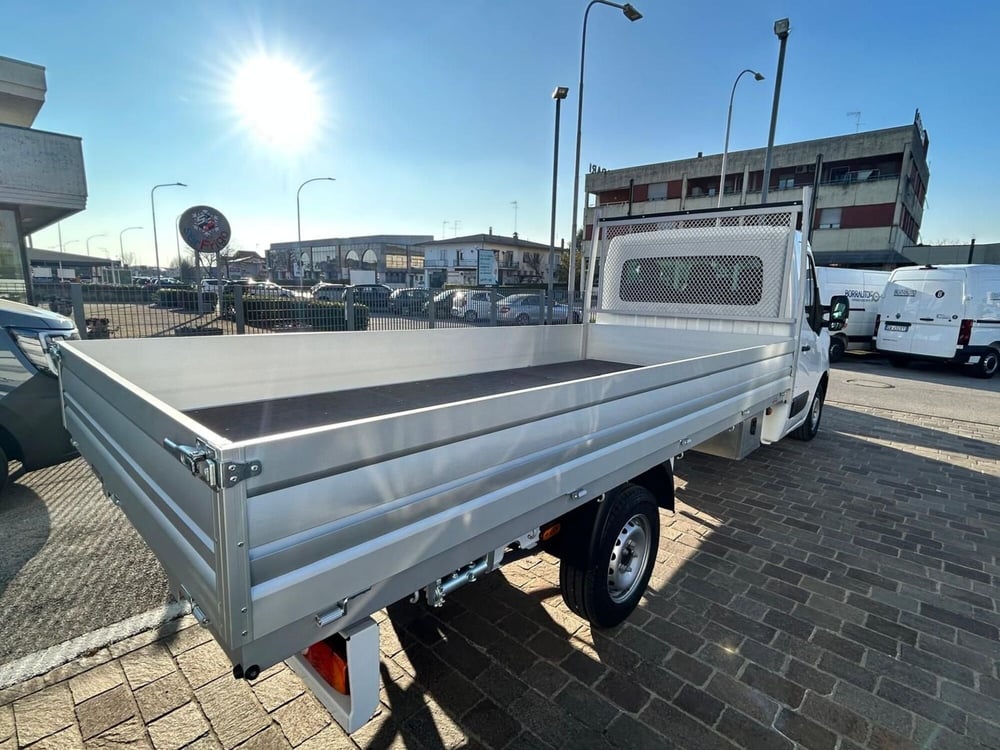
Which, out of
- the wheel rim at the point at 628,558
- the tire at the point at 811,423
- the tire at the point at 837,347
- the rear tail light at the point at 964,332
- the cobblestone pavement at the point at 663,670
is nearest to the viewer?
the cobblestone pavement at the point at 663,670

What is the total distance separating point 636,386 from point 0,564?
158 inches

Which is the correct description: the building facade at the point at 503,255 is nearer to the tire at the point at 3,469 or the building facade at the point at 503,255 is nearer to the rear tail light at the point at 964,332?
the rear tail light at the point at 964,332

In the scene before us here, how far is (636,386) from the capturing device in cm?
242

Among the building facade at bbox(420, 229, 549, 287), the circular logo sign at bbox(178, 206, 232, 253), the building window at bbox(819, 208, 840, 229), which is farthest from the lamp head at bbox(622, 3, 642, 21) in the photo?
the building facade at bbox(420, 229, 549, 287)

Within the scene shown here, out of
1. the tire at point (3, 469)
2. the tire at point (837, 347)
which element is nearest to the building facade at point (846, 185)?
the tire at point (837, 347)

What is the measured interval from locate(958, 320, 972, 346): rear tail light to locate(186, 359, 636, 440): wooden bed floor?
12.3 metres

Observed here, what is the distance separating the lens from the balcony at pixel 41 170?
10.7 m

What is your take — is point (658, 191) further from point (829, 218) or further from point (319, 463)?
point (319, 463)

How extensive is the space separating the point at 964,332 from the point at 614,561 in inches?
548

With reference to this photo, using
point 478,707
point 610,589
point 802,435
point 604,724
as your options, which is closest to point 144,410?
point 478,707

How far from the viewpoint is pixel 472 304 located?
13.1m

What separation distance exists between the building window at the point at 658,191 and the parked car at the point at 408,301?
3278 cm

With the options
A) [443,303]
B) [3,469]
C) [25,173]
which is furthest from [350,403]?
[25,173]

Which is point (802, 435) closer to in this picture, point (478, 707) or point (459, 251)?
point (478, 707)
